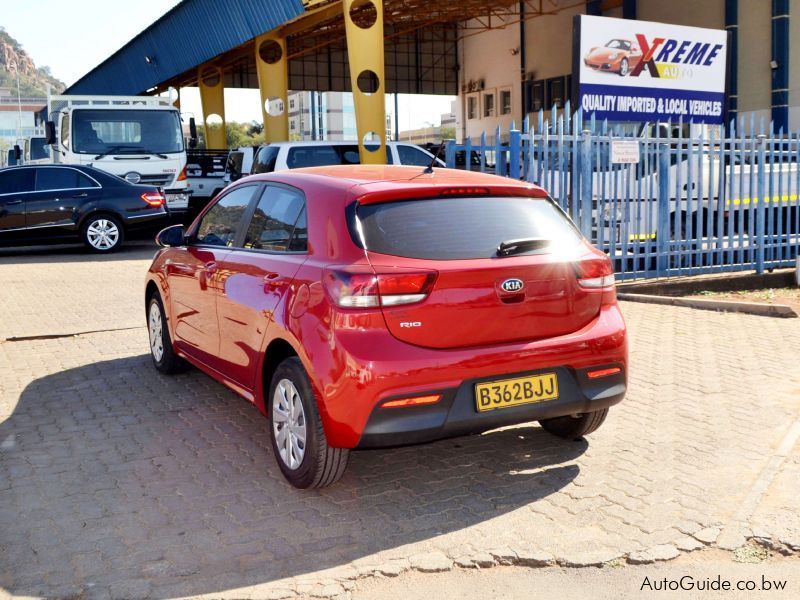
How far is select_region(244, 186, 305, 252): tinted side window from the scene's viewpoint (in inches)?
185

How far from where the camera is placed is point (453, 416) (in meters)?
4.08

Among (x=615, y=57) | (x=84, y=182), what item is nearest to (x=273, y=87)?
(x=84, y=182)

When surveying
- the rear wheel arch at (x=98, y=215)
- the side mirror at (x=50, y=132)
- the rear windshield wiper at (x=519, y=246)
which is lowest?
the rear windshield wiper at (x=519, y=246)

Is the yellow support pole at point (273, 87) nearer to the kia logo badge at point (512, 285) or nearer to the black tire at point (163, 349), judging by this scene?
the black tire at point (163, 349)

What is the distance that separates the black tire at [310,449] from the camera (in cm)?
420

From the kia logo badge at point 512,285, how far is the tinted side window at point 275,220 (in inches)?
41.5

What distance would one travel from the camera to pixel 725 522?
402 centimetres

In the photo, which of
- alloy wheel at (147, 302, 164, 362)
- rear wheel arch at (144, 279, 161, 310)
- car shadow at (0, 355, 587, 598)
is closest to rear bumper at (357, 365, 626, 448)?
car shadow at (0, 355, 587, 598)

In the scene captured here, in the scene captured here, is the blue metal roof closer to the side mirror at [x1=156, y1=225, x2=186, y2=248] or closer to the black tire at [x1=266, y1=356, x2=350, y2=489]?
the side mirror at [x1=156, y1=225, x2=186, y2=248]

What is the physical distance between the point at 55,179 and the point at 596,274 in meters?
13.5

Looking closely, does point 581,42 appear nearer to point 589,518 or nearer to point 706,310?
point 706,310

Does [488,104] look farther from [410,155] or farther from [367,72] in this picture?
[410,155]

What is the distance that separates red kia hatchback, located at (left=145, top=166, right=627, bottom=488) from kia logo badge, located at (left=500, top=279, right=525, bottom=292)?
11 millimetres

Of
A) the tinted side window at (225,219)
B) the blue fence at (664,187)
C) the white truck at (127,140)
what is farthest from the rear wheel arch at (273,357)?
the white truck at (127,140)
